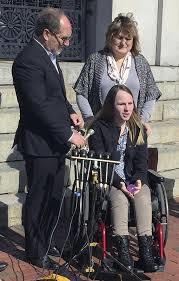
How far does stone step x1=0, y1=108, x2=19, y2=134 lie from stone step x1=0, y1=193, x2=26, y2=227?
3.30ft

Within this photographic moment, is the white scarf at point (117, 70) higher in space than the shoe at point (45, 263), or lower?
higher

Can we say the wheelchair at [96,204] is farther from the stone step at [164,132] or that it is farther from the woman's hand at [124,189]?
the stone step at [164,132]

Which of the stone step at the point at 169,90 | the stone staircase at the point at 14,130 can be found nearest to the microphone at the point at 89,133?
the stone staircase at the point at 14,130

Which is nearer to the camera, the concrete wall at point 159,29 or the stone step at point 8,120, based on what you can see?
the stone step at point 8,120

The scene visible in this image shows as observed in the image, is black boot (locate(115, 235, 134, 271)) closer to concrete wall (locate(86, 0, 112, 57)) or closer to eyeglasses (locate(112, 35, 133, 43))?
eyeglasses (locate(112, 35, 133, 43))

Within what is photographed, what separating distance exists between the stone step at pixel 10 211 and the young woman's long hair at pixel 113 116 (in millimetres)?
1341

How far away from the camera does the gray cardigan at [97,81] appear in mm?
4398

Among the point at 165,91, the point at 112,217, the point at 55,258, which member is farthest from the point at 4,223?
the point at 165,91

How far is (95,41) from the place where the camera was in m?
8.23

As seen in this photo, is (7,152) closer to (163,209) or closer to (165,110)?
(163,209)

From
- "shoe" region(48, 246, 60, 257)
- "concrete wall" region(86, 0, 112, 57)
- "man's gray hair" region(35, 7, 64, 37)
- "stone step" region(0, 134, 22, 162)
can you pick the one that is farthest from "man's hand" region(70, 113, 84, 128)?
"concrete wall" region(86, 0, 112, 57)

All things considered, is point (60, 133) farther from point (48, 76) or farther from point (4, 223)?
point (4, 223)

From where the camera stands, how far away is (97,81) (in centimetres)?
440

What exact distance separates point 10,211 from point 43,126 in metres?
1.44
